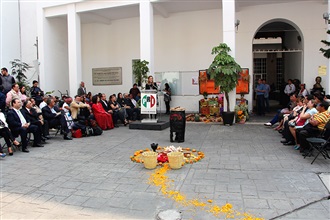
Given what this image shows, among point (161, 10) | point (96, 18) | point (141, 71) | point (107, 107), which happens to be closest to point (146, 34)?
point (141, 71)

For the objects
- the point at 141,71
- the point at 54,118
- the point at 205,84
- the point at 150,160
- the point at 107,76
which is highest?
the point at 107,76

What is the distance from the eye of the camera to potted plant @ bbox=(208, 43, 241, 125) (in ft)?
36.8

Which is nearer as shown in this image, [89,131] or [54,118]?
[54,118]

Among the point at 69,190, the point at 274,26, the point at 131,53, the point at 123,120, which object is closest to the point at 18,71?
the point at 131,53

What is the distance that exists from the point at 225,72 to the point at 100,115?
4877 mm

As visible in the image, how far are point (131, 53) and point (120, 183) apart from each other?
12.9 metres

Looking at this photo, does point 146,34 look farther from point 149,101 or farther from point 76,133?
point 76,133

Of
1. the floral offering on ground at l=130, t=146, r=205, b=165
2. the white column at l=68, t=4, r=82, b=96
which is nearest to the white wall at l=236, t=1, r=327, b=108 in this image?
the white column at l=68, t=4, r=82, b=96

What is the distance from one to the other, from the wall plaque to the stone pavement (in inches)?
379

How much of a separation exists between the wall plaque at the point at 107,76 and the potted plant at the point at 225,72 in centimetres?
761

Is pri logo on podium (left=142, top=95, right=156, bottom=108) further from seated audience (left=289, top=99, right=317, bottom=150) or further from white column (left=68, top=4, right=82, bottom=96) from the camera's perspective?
white column (left=68, top=4, right=82, bottom=96)

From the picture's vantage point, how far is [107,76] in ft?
59.0

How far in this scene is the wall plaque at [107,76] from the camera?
1769cm

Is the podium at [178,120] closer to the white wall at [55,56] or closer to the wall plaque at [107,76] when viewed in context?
the wall plaque at [107,76]
